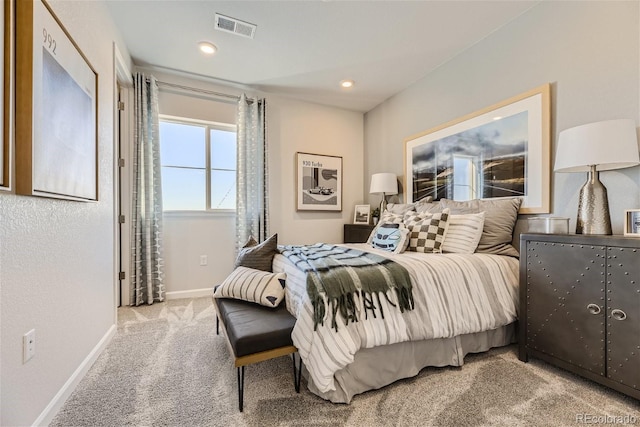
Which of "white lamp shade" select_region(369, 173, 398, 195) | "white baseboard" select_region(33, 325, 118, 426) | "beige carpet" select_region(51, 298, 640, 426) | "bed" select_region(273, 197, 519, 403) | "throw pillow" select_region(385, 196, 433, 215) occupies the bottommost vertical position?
"beige carpet" select_region(51, 298, 640, 426)

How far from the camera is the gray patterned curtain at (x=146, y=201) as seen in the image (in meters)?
2.90

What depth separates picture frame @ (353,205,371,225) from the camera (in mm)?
3902

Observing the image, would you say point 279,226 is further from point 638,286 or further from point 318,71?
point 638,286

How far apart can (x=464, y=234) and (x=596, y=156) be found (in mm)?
886

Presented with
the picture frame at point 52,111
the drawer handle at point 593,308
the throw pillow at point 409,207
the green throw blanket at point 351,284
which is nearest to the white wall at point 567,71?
the drawer handle at point 593,308

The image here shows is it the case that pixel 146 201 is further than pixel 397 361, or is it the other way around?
pixel 146 201

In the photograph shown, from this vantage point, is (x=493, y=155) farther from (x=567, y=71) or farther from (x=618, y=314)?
(x=618, y=314)

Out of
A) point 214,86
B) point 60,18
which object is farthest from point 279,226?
point 60,18

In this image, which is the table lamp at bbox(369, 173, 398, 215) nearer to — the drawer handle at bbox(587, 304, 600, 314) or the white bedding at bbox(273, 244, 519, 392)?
the white bedding at bbox(273, 244, 519, 392)

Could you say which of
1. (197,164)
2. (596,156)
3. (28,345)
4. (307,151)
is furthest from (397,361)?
(197,164)

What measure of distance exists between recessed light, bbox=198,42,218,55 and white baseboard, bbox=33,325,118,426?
8.62 ft

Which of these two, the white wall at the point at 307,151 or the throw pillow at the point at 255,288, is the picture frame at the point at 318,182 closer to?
the white wall at the point at 307,151

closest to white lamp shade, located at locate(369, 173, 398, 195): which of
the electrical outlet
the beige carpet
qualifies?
the beige carpet

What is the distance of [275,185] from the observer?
12.0 ft
